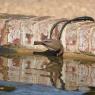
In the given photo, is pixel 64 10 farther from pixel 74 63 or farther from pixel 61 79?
pixel 61 79

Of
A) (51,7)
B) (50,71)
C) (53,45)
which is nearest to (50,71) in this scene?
(50,71)

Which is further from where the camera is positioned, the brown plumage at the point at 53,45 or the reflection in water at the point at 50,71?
the brown plumage at the point at 53,45

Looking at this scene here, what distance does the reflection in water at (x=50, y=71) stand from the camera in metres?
13.0

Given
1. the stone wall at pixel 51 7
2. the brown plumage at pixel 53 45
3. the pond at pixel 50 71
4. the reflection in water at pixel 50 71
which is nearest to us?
the pond at pixel 50 71

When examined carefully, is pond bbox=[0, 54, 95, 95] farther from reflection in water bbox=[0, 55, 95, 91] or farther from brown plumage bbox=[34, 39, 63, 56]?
brown plumage bbox=[34, 39, 63, 56]

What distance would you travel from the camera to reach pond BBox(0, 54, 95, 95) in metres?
12.9

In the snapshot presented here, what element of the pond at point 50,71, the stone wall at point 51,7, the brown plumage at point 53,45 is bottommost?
the pond at point 50,71

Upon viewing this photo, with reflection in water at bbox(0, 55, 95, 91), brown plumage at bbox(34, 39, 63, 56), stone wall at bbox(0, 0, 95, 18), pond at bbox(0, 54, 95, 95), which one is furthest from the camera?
stone wall at bbox(0, 0, 95, 18)

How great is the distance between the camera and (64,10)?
68.0ft

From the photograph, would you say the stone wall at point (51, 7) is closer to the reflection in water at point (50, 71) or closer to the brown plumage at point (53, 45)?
the brown plumage at point (53, 45)

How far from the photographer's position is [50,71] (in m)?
14.4

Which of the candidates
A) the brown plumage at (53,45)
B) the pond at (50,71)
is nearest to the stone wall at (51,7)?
the brown plumage at (53,45)

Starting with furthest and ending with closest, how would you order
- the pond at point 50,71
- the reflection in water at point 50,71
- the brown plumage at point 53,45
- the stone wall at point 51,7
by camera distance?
the stone wall at point 51,7
the brown plumage at point 53,45
the reflection in water at point 50,71
the pond at point 50,71

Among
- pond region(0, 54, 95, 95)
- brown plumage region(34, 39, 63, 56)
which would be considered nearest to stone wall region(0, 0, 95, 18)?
brown plumage region(34, 39, 63, 56)
